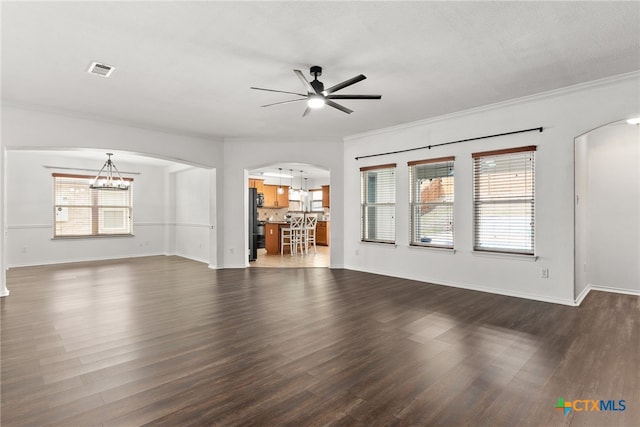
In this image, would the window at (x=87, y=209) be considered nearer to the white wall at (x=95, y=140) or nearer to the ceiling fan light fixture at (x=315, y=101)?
the white wall at (x=95, y=140)

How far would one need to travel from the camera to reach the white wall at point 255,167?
22.9ft

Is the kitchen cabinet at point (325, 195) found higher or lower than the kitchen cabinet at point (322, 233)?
higher

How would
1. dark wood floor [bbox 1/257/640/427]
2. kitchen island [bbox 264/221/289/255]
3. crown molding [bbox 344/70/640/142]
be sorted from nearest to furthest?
1. dark wood floor [bbox 1/257/640/427]
2. crown molding [bbox 344/70/640/142]
3. kitchen island [bbox 264/221/289/255]

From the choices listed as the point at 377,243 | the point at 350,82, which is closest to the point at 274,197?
the point at 377,243

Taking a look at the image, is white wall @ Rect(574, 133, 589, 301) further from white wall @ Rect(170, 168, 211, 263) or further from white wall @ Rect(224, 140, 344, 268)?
white wall @ Rect(170, 168, 211, 263)

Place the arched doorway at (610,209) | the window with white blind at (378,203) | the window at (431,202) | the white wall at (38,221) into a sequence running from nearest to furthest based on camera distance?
1. the arched doorway at (610,209)
2. the window at (431,202)
3. the window with white blind at (378,203)
4. the white wall at (38,221)

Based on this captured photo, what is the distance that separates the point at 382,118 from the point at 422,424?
4.64 meters

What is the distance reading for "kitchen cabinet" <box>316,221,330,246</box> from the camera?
1175cm

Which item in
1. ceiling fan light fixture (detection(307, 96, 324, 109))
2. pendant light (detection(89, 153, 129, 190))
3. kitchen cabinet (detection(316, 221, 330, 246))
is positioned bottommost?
kitchen cabinet (detection(316, 221, 330, 246))

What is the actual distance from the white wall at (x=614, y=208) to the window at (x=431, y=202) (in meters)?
2.14

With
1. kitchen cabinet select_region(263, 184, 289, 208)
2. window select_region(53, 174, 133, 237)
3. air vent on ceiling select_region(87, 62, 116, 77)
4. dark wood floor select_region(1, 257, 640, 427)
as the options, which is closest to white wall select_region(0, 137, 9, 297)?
dark wood floor select_region(1, 257, 640, 427)

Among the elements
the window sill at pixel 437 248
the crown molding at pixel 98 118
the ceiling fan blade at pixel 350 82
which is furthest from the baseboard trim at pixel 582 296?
the crown molding at pixel 98 118

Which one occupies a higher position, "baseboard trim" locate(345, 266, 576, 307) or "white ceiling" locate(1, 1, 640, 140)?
"white ceiling" locate(1, 1, 640, 140)

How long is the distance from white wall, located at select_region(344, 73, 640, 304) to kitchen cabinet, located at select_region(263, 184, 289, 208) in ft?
21.5
